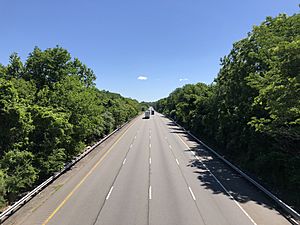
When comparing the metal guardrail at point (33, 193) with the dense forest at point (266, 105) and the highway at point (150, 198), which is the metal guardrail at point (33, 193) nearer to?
the highway at point (150, 198)

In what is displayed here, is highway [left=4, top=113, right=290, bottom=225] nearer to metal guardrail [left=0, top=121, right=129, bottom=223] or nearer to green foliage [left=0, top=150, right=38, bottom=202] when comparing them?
metal guardrail [left=0, top=121, right=129, bottom=223]

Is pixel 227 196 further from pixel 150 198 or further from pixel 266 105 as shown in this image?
pixel 266 105

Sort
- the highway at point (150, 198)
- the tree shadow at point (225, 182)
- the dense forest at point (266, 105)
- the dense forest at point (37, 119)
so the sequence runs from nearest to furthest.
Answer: the highway at point (150, 198)
the dense forest at point (266, 105)
the tree shadow at point (225, 182)
the dense forest at point (37, 119)

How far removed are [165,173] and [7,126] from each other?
Result: 11.9m

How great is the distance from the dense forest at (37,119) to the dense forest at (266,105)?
15.1 metres

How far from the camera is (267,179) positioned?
20375mm

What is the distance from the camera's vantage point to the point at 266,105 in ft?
66.9

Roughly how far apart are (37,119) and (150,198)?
1069cm

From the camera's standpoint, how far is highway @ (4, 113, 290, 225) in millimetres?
13078

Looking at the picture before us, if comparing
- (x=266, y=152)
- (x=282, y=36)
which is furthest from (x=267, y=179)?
(x=282, y=36)

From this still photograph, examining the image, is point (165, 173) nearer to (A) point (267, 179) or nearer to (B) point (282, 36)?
(A) point (267, 179)

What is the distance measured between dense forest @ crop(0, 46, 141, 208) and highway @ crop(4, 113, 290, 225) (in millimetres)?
1666

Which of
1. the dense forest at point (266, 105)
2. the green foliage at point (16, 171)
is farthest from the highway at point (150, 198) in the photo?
the dense forest at point (266, 105)

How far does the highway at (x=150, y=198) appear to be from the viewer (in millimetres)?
13078
